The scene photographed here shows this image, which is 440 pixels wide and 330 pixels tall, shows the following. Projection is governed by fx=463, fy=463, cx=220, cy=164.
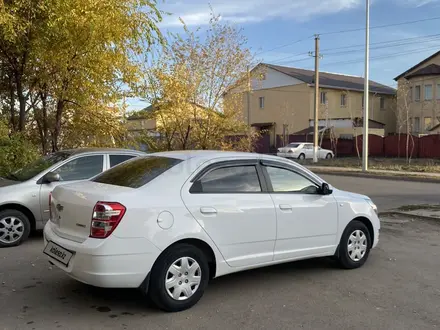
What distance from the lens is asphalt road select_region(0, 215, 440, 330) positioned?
4.21m

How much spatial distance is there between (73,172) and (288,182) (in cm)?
393

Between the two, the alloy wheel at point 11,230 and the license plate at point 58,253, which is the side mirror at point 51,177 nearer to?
the alloy wheel at point 11,230

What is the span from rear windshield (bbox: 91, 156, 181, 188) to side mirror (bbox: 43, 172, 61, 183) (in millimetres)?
2193

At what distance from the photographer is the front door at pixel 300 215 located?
5.23 metres

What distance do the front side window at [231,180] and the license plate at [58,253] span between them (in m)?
1.42

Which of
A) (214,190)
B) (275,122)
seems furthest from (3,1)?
(275,122)

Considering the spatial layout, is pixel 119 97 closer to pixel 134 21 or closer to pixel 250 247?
pixel 134 21

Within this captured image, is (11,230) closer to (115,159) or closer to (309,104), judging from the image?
(115,159)

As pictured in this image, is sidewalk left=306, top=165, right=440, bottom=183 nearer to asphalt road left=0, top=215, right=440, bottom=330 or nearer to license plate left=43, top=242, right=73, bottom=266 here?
asphalt road left=0, top=215, right=440, bottom=330

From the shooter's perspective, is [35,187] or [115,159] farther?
[115,159]

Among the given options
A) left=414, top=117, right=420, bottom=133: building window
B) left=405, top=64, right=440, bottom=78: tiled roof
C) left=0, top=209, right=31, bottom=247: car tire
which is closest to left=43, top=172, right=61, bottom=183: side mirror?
left=0, top=209, right=31, bottom=247: car tire

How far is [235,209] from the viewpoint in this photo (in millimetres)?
4840

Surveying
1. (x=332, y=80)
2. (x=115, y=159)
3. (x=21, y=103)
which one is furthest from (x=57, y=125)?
(x=332, y=80)

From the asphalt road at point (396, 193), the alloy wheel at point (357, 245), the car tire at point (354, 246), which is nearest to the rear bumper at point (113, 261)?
the car tire at point (354, 246)
